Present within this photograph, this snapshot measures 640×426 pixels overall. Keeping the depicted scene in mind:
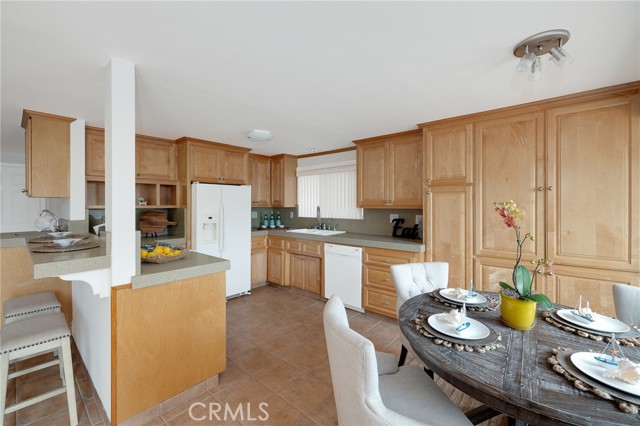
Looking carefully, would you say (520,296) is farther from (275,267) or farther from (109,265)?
(275,267)

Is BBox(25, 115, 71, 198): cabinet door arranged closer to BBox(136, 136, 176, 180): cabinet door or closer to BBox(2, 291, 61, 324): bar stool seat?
BBox(136, 136, 176, 180): cabinet door

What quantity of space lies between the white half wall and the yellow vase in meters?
2.20

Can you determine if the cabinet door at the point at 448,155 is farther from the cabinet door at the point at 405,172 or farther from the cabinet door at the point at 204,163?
the cabinet door at the point at 204,163

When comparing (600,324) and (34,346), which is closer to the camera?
(600,324)

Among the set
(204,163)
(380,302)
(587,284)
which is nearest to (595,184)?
(587,284)

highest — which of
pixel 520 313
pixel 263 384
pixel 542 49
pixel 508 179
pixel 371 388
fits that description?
pixel 542 49

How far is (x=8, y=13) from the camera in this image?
4.01ft

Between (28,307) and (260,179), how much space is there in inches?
124

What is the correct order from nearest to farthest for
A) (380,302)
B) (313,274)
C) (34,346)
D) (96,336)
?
(34,346) < (96,336) < (380,302) < (313,274)

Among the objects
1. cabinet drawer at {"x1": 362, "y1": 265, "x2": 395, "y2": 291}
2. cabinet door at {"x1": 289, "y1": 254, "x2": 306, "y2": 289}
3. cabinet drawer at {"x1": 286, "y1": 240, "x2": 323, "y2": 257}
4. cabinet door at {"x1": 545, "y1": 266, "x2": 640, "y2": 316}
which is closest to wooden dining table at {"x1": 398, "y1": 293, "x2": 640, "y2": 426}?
cabinet door at {"x1": 545, "y1": 266, "x2": 640, "y2": 316}

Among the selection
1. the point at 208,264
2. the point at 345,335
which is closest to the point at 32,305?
the point at 208,264

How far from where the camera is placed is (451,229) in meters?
2.73

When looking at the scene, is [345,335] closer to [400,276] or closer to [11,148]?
[400,276]

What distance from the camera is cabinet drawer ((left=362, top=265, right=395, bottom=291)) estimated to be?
3104 millimetres
